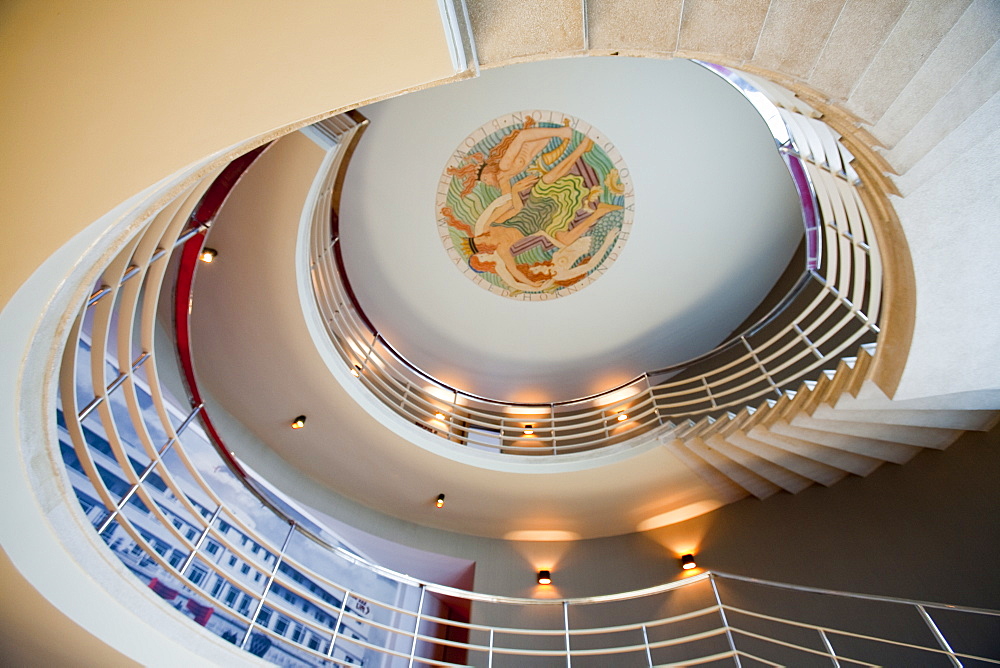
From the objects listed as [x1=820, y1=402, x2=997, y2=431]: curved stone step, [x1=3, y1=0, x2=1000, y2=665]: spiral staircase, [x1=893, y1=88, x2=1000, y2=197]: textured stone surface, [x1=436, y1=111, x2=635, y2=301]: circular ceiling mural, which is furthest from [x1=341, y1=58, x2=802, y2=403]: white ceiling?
[x1=893, y1=88, x2=1000, y2=197]: textured stone surface

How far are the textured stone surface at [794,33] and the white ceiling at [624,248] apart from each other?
164 inches

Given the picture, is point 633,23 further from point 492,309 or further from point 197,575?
point 492,309

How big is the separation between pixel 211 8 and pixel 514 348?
5990mm

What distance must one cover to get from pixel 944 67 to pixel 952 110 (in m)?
0.19

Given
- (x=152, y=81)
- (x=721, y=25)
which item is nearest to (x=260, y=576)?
(x=152, y=81)

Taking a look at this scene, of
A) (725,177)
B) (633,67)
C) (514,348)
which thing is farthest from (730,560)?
(633,67)

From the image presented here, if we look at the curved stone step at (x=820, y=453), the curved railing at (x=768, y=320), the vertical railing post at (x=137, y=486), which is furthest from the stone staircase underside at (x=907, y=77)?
the vertical railing post at (x=137, y=486)

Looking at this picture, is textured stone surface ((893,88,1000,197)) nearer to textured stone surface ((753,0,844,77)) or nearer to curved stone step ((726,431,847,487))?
textured stone surface ((753,0,844,77))

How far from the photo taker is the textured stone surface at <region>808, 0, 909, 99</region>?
1556mm

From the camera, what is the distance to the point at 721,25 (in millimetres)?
1530

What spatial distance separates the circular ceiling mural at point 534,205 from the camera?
5840 millimetres

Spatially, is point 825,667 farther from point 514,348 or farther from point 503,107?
point 503,107

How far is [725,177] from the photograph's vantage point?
5.89m

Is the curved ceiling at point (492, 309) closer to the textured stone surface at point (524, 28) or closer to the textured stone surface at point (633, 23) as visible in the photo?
the textured stone surface at point (524, 28)
